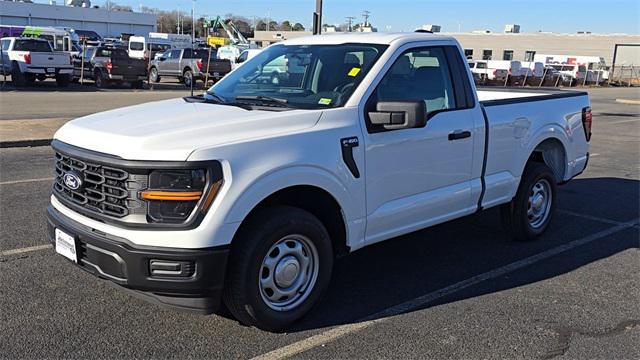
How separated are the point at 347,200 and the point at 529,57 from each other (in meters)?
79.7

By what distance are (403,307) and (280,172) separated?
1484 millimetres

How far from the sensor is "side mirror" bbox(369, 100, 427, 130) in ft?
13.3

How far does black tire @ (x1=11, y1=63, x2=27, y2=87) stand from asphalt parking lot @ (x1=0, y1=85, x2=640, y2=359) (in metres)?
20.4

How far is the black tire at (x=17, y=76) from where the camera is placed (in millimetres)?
24777

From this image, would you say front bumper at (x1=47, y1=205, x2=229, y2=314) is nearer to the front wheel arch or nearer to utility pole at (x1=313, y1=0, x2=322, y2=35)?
the front wheel arch

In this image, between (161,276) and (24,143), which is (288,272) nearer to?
(161,276)

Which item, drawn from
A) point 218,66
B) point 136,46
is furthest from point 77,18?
point 218,66

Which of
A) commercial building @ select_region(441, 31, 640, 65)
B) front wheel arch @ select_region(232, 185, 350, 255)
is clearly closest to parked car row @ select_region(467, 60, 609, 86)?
commercial building @ select_region(441, 31, 640, 65)

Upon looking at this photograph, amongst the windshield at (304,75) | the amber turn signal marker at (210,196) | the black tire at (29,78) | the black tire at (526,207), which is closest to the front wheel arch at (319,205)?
the amber turn signal marker at (210,196)

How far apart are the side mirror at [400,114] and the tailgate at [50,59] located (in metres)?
23.9

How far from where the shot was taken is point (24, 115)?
51.3 feet

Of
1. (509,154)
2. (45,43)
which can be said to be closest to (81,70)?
(45,43)

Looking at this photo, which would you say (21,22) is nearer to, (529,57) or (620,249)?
(529,57)

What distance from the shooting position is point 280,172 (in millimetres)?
3658
